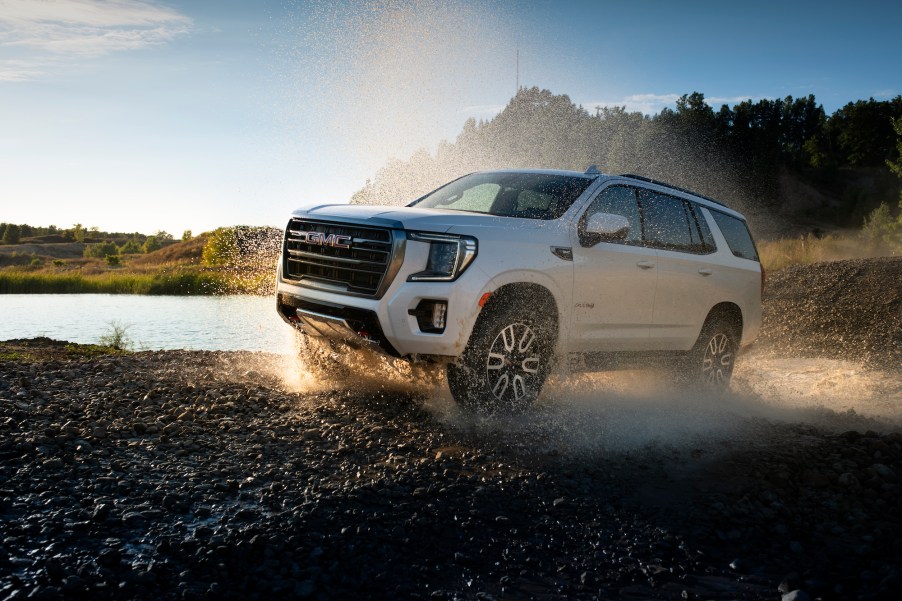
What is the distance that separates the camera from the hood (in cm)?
559

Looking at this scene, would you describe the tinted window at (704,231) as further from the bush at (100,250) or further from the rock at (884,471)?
the bush at (100,250)

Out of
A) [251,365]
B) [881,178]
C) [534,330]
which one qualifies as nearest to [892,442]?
[534,330]

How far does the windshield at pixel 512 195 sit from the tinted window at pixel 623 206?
7.9 inches

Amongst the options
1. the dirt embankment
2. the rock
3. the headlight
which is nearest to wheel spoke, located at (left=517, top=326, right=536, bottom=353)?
the headlight

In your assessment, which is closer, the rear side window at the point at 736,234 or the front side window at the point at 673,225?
the front side window at the point at 673,225

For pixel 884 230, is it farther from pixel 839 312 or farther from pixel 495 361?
pixel 495 361

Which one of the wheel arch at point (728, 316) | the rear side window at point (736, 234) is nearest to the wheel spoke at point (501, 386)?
the wheel arch at point (728, 316)

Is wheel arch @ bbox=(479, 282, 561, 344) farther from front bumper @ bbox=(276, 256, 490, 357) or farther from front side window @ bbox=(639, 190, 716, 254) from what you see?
front side window @ bbox=(639, 190, 716, 254)

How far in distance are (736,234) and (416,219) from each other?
184 inches

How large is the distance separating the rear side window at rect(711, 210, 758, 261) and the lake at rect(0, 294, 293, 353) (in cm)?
496

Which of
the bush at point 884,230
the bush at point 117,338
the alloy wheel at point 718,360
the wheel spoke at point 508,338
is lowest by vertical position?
the bush at point 117,338

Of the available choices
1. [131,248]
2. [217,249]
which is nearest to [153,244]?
[131,248]

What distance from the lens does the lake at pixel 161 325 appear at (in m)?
13.6

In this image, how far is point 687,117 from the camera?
58.1 m
